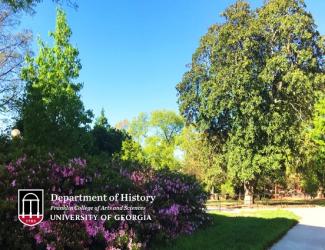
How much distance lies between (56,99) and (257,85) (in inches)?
631

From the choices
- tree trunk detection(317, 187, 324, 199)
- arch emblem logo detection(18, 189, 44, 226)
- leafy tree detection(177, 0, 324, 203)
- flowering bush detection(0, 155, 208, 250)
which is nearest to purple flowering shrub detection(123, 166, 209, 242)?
flowering bush detection(0, 155, 208, 250)

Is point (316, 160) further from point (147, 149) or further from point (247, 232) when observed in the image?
point (247, 232)

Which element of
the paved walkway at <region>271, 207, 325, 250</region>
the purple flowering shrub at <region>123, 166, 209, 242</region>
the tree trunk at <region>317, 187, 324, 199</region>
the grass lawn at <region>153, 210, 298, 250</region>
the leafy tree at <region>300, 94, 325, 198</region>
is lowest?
the tree trunk at <region>317, 187, 324, 199</region>

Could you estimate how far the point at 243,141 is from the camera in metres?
32.1

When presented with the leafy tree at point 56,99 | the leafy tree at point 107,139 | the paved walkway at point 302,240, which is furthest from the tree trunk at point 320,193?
the paved walkway at point 302,240

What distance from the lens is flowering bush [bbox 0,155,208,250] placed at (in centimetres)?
608

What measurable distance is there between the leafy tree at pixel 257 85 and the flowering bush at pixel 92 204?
22.7 meters

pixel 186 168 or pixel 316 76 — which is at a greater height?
pixel 316 76

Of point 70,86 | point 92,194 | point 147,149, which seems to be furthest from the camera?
point 147,149

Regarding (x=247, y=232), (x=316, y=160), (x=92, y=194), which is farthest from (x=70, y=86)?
(x=316, y=160)

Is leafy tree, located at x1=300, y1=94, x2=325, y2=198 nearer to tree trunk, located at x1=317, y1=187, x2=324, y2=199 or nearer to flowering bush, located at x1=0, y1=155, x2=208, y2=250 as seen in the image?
tree trunk, located at x1=317, y1=187, x2=324, y2=199

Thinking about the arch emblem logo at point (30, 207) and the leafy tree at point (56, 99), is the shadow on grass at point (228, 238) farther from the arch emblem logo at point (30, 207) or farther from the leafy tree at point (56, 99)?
the leafy tree at point (56, 99)

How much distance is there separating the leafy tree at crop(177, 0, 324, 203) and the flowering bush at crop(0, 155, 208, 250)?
22674 mm

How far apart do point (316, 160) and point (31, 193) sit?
35.5m
